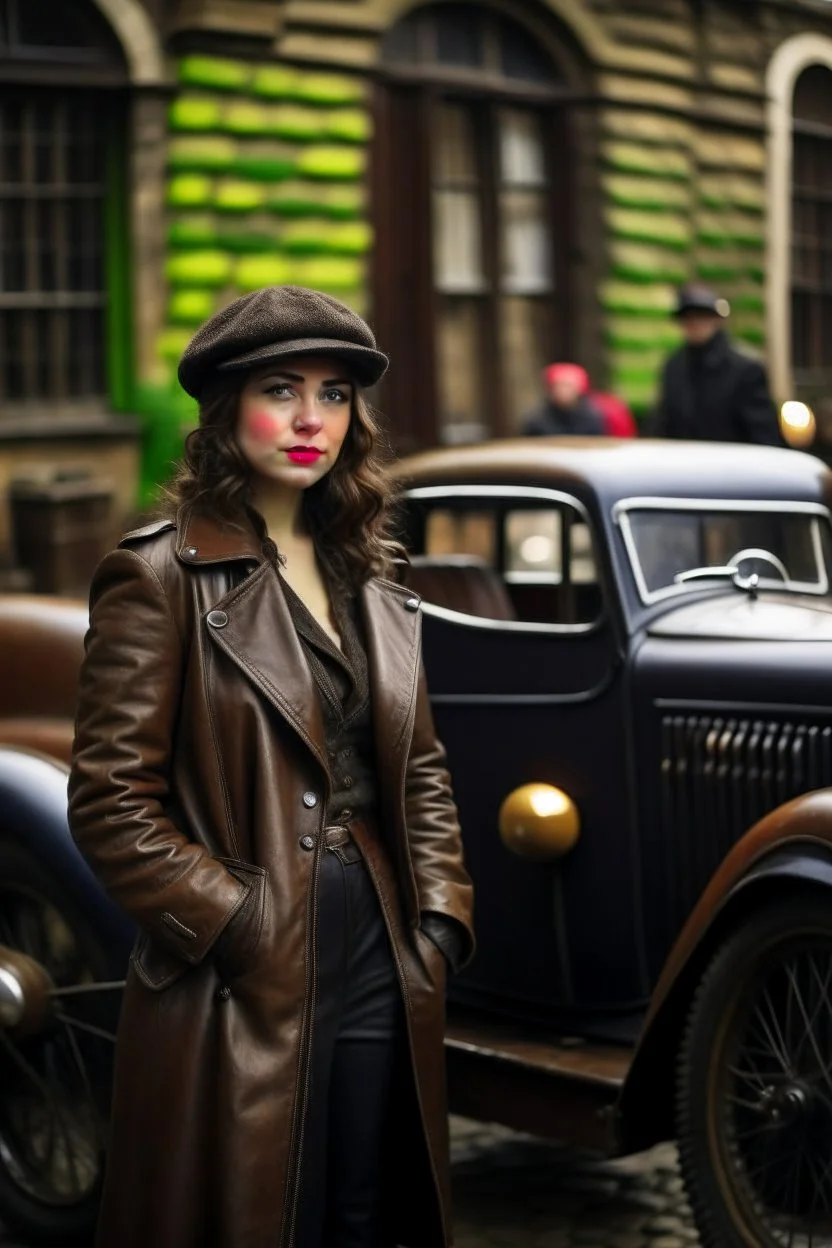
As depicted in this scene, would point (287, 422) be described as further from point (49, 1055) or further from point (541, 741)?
point (49, 1055)

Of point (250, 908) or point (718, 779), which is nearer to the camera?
point (250, 908)

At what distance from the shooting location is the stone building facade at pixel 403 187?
1161cm

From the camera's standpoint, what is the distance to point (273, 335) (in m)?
3.04

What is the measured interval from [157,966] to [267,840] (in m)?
0.24

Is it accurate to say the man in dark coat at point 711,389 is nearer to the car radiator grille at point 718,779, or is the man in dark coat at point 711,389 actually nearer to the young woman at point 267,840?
the car radiator grille at point 718,779

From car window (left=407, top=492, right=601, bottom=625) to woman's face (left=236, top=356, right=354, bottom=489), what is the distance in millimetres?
1407

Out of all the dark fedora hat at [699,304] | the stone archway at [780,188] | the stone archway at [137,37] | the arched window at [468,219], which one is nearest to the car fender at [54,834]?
the dark fedora hat at [699,304]

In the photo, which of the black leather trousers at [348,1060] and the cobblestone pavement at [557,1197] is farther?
the cobblestone pavement at [557,1197]

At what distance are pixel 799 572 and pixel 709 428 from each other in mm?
3094

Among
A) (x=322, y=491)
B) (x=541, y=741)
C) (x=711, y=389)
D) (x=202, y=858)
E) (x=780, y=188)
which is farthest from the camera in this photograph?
(x=780, y=188)

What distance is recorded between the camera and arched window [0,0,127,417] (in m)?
11.4

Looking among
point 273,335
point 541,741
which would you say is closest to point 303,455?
point 273,335

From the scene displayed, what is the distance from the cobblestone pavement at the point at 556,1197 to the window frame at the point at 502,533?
3.89ft

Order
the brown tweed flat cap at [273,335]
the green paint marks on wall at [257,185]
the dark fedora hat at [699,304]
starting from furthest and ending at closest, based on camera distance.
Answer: the green paint marks on wall at [257,185]
the dark fedora hat at [699,304]
the brown tweed flat cap at [273,335]
